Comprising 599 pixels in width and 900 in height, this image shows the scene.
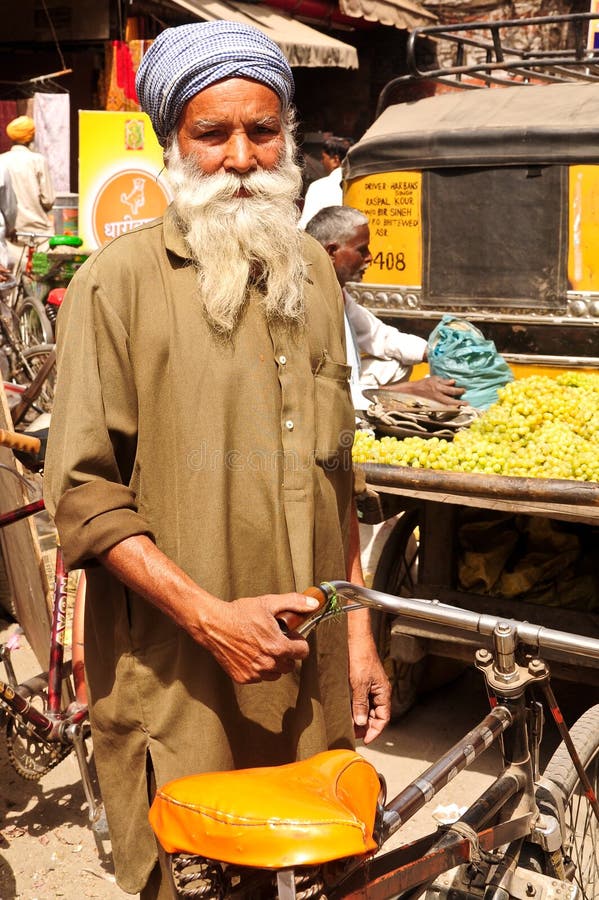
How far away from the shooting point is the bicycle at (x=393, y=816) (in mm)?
1304

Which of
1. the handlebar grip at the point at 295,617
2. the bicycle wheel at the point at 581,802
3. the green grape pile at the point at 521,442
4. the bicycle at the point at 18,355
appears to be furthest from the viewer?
the bicycle at the point at 18,355

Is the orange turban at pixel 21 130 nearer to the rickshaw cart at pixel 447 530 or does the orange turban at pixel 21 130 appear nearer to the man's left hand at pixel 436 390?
the man's left hand at pixel 436 390

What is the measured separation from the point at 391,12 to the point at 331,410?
12.3 m

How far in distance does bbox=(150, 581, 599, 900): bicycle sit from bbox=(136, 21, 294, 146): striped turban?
0.96 m

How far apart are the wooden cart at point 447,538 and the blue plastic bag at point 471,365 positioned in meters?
0.62

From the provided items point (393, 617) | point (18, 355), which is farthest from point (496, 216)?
point (18, 355)

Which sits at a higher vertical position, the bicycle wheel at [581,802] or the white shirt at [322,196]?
the white shirt at [322,196]

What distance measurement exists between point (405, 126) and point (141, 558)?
16.3 feet

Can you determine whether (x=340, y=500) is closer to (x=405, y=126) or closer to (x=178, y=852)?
(x=178, y=852)

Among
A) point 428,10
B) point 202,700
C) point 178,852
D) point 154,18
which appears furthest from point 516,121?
point 428,10

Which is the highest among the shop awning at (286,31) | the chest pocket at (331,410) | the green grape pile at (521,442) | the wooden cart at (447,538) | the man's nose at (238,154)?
the shop awning at (286,31)

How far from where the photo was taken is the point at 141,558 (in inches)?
66.4

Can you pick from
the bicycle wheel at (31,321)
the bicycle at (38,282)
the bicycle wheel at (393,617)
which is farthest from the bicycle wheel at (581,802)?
the bicycle wheel at (31,321)

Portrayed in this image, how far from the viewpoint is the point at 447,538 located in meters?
4.04
